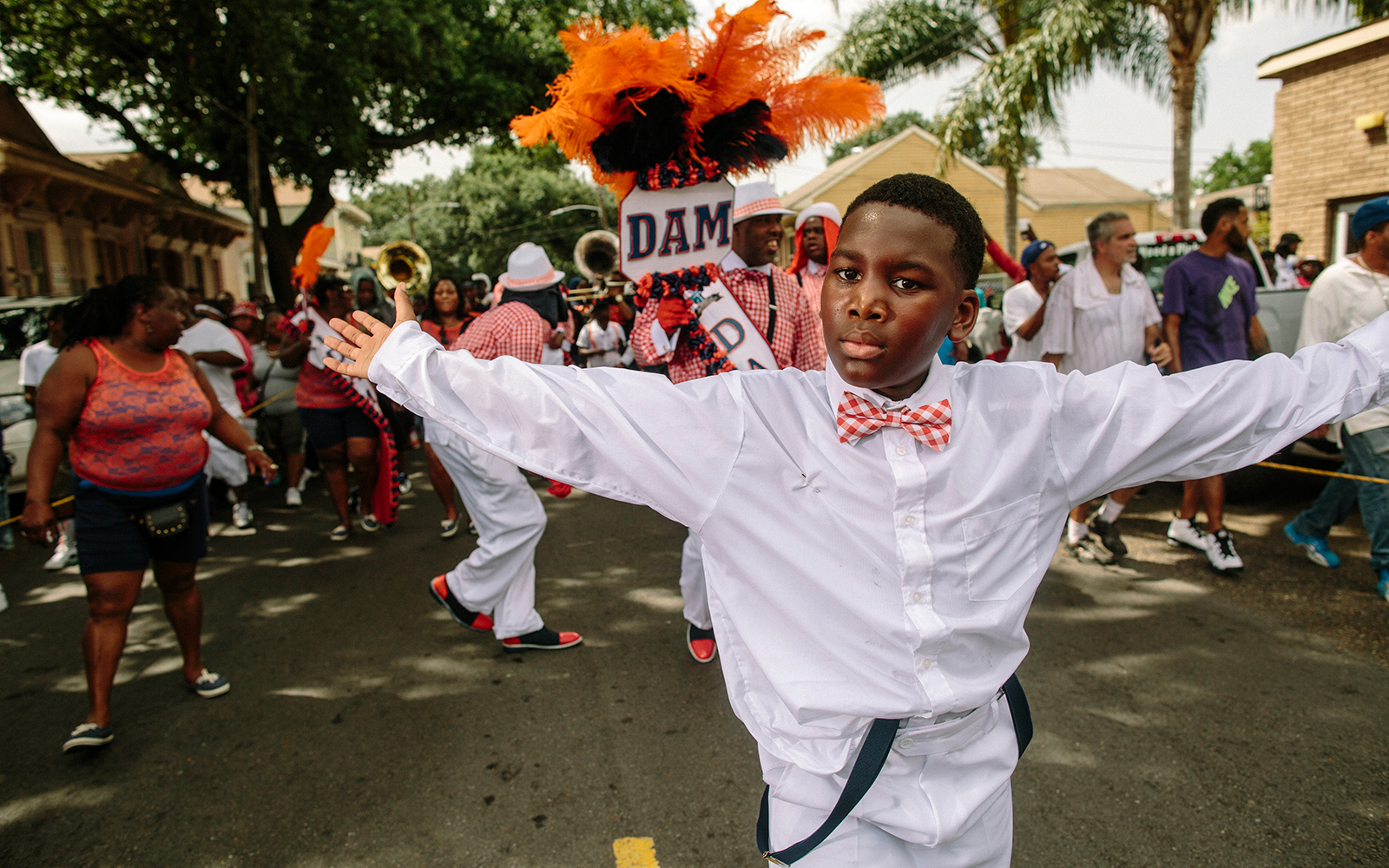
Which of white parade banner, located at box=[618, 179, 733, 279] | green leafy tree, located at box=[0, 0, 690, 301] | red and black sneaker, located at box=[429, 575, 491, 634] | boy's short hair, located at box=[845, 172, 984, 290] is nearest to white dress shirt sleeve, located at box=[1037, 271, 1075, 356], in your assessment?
white parade banner, located at box=[618, 179, 733, 279]

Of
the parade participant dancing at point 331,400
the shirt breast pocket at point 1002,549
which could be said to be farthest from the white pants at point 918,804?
the parade participant dancing at point 331,400

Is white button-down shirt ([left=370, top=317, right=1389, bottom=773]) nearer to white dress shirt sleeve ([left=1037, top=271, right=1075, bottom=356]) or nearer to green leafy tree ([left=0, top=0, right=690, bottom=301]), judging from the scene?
white dress shirt sleeve ([left=1037, top=271, right=1075, bottom=356])

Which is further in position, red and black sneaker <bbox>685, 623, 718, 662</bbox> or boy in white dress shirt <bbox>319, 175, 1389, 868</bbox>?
red and black sneaker <bbox>685, 623, 718, 662</bbox>

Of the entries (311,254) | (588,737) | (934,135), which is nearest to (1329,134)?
(934,135)

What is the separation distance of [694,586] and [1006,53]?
13729 millimetres

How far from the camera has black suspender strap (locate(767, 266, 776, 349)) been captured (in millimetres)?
4125

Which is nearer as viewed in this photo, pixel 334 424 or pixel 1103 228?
pixel 1103 228

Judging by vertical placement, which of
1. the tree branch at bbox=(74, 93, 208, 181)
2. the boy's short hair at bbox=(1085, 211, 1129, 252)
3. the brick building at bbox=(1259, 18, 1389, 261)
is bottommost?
the boy's short hair at bbox=(1085, 211, 1129, 252)

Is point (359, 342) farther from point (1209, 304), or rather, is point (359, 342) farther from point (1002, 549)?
point (1209, 304)

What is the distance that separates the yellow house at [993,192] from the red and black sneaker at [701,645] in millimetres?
30136

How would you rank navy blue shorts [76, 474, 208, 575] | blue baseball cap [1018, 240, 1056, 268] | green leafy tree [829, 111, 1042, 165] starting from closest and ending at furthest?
navy blue shorts [76, 474, 208, 575], blue baseball cap [1018, 240, 1056, 268], green leafy tree [829, 111, 1042, 165]

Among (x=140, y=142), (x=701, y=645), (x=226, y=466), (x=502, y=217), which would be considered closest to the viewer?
(x=701, y=645)

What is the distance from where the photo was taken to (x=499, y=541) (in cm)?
439

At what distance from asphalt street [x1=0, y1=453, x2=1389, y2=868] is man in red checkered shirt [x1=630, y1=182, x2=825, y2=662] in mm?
398
